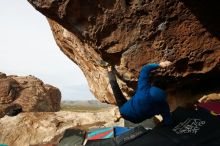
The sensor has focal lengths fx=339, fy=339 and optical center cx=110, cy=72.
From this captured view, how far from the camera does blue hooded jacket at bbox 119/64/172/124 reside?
673 centimetres

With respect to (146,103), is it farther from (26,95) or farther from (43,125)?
(26,95)

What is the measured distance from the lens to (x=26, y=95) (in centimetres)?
3127

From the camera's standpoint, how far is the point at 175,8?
30.4 ft

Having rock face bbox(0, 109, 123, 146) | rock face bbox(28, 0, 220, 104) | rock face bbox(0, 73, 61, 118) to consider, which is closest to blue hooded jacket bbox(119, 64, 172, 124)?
rock face bbox(28, 0, 220, 104)

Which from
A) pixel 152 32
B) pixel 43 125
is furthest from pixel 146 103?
pixel 43 125

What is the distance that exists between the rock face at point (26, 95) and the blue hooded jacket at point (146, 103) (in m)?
22.1

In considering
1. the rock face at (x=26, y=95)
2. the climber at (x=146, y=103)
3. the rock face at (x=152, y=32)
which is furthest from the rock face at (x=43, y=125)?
the rock face at (x=26, y=95)

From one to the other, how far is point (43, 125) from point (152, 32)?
9027 mm

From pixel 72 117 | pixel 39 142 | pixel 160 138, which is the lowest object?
pixel 160 138

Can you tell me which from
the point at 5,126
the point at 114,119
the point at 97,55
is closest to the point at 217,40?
the point at 97,55

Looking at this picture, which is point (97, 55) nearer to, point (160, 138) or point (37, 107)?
point (160, 138)

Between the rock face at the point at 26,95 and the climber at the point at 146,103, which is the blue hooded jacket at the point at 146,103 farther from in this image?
the rock face at the point at 26,95

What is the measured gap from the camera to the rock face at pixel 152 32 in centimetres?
934

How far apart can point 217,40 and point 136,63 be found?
93.1 inches
